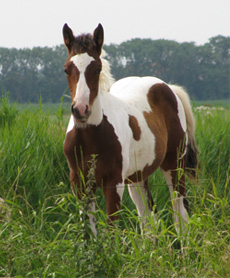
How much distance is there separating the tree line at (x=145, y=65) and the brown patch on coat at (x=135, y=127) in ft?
85.0

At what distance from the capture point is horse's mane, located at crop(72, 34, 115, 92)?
13.1 feet

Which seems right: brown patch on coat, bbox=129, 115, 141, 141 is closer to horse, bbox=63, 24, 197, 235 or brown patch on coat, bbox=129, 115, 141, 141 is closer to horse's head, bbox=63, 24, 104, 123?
horse, bbox=63, 24, 197, 235

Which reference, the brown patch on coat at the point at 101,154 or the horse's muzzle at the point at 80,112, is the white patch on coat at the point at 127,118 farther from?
the horse's muzzle at the point at 80,112

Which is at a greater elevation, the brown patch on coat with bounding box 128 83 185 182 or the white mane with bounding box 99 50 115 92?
the white mane with bounding box 99 50 115 92

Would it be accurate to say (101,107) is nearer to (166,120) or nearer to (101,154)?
(101,154)

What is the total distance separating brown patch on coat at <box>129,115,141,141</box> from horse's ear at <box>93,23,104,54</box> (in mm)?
846

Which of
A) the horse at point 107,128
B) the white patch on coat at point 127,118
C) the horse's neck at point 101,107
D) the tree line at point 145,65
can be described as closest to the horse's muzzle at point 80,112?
the horse at point 107,128

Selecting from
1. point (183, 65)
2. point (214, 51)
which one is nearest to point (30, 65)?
point (183, 65)

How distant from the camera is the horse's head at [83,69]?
3.76 metres

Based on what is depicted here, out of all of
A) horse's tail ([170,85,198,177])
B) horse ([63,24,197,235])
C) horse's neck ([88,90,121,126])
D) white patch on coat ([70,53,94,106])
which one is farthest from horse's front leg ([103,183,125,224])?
horse's tail ([170,85,198,177])

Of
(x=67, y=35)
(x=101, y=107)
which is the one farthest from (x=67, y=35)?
(x=101, y=107)

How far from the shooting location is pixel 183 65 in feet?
142

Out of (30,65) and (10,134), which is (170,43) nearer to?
(30,65)

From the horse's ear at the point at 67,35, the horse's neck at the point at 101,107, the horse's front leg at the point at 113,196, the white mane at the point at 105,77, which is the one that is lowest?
the horse's front leg at the point at 113,196
